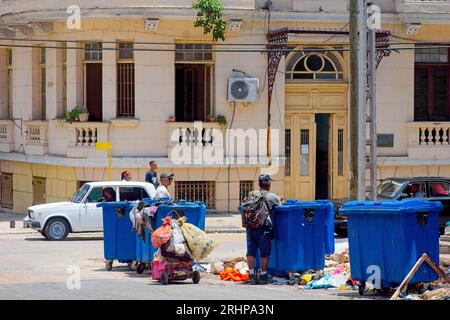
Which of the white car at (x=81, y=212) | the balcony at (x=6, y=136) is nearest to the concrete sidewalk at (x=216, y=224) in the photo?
the white car at (x=81, y=212)

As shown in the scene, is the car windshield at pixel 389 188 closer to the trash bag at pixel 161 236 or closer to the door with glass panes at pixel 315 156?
the door with glass panes at pixel 315 156

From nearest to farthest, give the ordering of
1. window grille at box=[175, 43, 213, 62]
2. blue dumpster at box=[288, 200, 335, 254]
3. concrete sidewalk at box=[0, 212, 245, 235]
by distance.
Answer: blue dumpster at box=[288, 200, 335, 254]
concrete sidewalk at box=[0, 212, 245, 235]
window grille at box=[175, 43, 213, 62]

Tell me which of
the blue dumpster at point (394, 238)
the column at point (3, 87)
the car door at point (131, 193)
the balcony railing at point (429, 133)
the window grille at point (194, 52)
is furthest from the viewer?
the column at point (3, 87)

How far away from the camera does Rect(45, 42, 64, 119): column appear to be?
32062mm

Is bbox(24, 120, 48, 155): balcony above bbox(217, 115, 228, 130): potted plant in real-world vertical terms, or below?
below

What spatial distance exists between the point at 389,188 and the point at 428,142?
6.61 metres

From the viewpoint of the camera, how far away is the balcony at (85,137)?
101ft

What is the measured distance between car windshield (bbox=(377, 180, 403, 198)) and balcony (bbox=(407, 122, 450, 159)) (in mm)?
5810

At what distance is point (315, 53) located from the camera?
32.1 meters

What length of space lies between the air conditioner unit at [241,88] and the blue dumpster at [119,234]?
11.8m

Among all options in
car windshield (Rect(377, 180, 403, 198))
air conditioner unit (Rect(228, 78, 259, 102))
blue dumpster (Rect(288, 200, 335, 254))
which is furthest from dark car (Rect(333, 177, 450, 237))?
blue dumpster (Rect(288, 200, 335, 254))

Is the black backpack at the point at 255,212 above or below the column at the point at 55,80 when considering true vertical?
below

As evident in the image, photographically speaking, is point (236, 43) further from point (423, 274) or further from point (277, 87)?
point (423, 274)

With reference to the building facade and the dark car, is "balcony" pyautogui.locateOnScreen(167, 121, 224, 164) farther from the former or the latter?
the dark car
